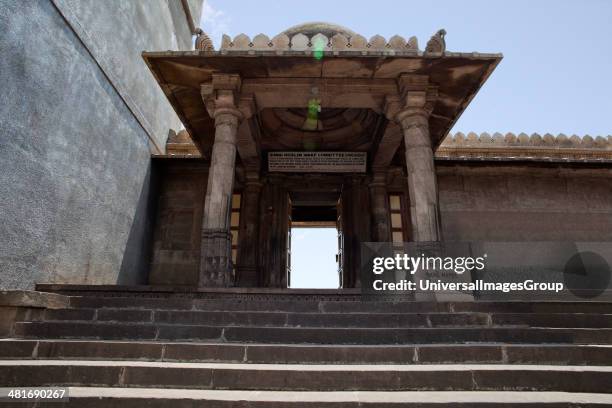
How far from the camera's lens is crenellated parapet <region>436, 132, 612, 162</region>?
10.6m

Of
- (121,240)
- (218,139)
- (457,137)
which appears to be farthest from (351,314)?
(457,137)

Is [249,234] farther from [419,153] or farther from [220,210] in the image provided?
[419,153]

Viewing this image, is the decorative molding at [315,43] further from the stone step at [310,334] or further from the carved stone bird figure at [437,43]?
the stone step at [310,334]

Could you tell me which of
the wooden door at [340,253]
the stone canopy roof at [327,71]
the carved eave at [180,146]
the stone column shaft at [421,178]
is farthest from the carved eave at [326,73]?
the wooden door at [340,253]

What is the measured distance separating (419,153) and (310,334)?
397 centimetres

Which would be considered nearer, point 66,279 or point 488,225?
point 66,279

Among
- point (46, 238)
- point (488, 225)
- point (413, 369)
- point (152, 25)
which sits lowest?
point (413, 369)

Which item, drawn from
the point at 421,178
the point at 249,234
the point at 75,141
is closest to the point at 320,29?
the point at 421,178

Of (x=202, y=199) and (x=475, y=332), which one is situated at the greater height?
(x=202, y=199)

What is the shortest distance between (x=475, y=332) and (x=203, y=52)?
5.85m

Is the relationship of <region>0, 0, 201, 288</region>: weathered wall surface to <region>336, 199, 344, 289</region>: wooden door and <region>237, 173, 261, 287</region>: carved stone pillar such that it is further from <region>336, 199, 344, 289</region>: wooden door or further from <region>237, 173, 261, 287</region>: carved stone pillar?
<region>336, 199, 344, 289</region>: wooden door

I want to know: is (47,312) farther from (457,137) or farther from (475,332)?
(457,137)

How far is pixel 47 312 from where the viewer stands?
4008 millimetres

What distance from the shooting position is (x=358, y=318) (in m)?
3.93
